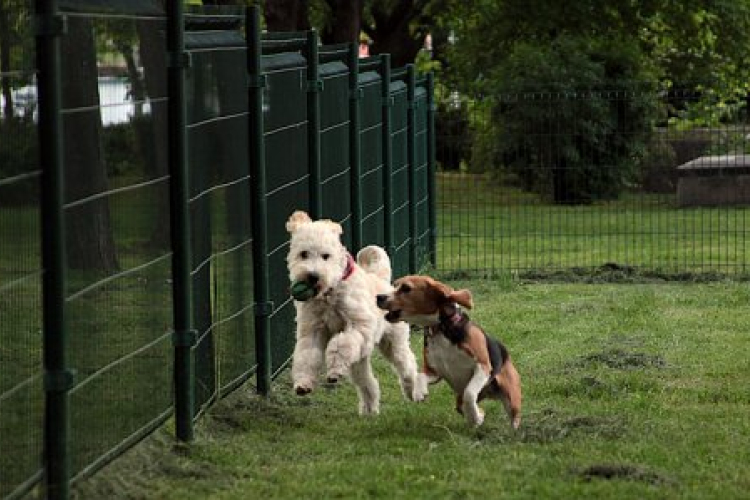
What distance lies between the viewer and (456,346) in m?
8.73

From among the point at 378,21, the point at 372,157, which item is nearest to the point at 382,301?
the point at 372,157

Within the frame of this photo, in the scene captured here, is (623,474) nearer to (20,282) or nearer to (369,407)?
(369,407)

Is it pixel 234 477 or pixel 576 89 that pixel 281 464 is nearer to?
pixel 234 477

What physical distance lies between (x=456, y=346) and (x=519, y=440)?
625mm

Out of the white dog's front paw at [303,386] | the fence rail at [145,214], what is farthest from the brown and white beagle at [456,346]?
the fence rail at [145,214]

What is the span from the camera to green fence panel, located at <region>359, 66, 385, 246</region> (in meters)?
13.8

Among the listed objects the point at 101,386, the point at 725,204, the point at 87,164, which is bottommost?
the point at 725,204

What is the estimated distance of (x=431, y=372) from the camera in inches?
354

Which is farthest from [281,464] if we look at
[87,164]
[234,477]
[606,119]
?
[606,119]

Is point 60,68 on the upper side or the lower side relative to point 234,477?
upper

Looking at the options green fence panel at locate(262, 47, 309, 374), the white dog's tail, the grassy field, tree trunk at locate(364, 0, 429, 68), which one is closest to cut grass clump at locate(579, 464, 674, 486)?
the grassy field

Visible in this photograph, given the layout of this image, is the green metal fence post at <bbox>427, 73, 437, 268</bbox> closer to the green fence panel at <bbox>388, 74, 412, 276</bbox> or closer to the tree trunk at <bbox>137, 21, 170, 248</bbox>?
the green fence panel at <bbox>388, 74, 412, 276</bbox>

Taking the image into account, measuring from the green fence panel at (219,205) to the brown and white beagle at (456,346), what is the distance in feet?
2.84

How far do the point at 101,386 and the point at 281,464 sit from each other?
103 cm
